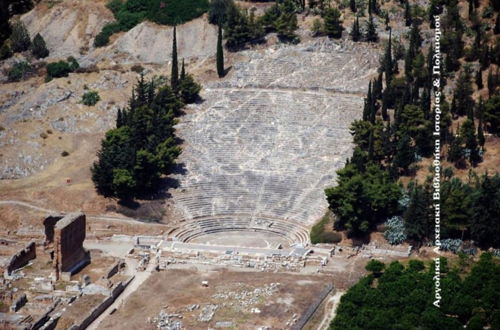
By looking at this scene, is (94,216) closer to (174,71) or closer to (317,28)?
(174,71)

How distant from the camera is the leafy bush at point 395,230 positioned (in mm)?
100375

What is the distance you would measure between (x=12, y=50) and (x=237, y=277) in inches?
2249

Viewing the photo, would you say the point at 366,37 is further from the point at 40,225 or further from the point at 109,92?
the point at 40,225

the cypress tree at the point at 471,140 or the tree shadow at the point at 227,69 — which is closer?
the cypress tree at the point at 471,140

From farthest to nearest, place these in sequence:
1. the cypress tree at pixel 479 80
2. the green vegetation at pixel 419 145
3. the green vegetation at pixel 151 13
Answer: the green vegetation at pixel 151 13 < the cypress tree at pixel 479 80 < the green vegetation at pixel 419 145

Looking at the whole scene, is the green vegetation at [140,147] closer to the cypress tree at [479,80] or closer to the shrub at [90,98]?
the shrub at [90,98]

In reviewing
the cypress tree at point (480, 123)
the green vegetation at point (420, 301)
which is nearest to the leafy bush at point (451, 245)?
the green vegetation at point (420, 301)

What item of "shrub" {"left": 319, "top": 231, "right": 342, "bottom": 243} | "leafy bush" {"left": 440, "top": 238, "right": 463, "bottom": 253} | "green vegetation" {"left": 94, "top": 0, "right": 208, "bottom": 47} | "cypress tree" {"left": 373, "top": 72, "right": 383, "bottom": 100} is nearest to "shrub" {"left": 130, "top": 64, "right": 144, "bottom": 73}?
"green vegetation" {"left": 94, "top": 0, "right": 208, "bottom": 47}

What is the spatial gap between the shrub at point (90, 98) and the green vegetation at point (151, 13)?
14.6 metres

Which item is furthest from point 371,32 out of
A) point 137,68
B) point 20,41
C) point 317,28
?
point 20,41

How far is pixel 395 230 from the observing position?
101188 millimetres

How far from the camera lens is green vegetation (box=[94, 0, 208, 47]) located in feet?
455

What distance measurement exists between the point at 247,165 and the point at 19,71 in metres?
34.3

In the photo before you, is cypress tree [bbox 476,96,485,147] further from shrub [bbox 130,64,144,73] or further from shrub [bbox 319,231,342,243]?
shrub [bbox 130,64,144,73]
